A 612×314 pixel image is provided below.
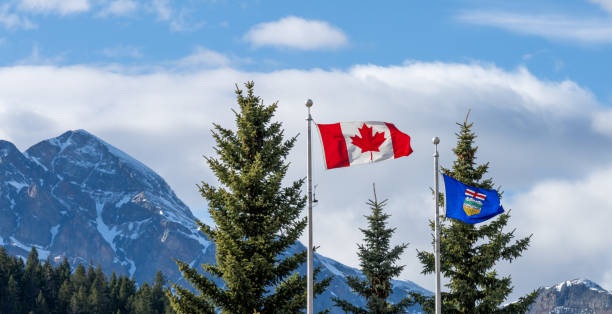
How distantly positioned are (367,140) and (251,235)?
6.94m

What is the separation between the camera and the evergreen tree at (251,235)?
1309 inches

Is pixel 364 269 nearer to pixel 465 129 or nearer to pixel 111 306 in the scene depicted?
pixel 465 129

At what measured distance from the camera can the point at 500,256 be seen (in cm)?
4272

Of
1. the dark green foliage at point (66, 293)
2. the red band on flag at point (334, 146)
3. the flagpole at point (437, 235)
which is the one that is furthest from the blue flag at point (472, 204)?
the dark green foliage at point (66, 293)

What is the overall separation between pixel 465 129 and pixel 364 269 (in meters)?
9.04

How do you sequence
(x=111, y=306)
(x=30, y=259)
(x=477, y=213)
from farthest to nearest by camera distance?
(x=30, y=259), (x=111, y=306), (x=477, y=213)

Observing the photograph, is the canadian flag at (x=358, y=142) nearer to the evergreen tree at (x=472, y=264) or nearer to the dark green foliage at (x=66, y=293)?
the evergreen tree at (x=472, y=264)

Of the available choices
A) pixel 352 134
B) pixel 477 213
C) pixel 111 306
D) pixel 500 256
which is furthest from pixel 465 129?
pixel 111 306

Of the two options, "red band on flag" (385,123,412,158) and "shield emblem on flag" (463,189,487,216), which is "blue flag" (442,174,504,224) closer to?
"shield emblem on flag" (463,189,487,216)

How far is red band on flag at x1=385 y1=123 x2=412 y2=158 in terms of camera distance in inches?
1201

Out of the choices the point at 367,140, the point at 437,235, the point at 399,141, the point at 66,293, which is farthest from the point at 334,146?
the point at 66,293

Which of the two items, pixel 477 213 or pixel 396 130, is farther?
pixel 477 213

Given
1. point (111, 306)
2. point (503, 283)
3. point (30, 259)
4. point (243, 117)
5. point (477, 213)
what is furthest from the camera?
point (30, 259)

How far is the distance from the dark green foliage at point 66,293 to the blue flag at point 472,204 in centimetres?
13102
